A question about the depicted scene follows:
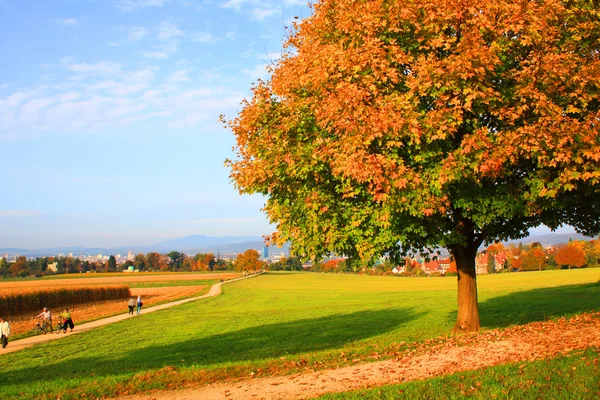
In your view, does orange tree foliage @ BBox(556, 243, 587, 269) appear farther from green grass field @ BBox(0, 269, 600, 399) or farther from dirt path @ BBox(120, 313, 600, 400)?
dirt path @ BBox(120, 313, 600, 400)

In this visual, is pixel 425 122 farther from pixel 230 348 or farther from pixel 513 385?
pixel 230 348

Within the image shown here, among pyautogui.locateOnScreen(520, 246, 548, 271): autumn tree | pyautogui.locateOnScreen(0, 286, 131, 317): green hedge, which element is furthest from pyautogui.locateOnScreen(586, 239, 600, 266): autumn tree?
pyautogui.locateOnScreen(0, 286, 131, 317): green hedge

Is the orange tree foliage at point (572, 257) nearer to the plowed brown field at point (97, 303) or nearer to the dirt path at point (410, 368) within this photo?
the plowed brown field at point (97, 303)

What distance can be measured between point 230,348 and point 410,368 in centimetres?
1353

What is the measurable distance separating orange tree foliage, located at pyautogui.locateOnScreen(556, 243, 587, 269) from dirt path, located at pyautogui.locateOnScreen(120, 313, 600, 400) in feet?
361

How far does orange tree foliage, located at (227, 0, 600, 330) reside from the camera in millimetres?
13297

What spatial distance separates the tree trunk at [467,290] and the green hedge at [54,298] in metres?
54.7

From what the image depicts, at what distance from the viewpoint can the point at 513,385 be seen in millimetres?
9273

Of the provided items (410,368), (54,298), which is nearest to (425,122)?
(410,368)

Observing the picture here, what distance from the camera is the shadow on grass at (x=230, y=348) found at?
20.0 meters

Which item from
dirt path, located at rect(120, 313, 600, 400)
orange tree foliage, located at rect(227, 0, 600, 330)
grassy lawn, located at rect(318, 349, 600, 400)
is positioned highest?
orange tree foliage, located at rect(227, 0, 600, 330)

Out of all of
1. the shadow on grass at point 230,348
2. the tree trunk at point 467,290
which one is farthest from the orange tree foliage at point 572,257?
the tree trunk at point 467,290

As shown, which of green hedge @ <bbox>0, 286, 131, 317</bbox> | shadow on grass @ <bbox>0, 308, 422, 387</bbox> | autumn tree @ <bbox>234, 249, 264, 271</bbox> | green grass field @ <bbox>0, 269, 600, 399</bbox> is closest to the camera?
green grass field @ <bbox>0, 269, 600, 399</bbox>

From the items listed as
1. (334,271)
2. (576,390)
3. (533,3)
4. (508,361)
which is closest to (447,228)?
(508,361)
